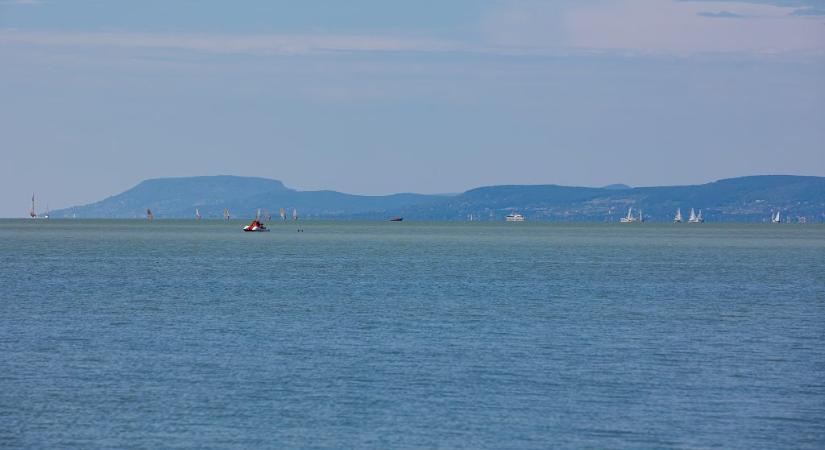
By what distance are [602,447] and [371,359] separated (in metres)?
13.7

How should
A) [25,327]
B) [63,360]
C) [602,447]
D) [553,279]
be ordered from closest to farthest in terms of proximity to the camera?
[602,447]
[63,360]
[25,327]
[553,279]

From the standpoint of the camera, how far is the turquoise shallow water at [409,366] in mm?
30672

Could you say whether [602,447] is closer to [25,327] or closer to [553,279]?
[25,327]

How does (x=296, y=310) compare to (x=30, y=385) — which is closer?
(x=30, y=385)

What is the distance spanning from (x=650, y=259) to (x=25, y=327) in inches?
3365

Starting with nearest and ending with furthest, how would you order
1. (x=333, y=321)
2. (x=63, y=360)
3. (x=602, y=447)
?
(x=602, y=447) → (x=63, y=360) → (x=333, y=321)

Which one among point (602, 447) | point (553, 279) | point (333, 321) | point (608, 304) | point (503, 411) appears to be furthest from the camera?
point (553, 279)

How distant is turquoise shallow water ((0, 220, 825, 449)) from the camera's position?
101 feet

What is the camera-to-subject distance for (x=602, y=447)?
2914 cm

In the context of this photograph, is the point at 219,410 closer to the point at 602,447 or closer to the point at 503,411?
the point at 503,411

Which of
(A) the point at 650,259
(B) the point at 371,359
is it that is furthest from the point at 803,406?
Answer: (A) the point at 650,259

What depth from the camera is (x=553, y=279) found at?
284ft

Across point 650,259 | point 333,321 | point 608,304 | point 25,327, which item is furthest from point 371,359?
point 650,259

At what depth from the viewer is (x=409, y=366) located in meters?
39.9
